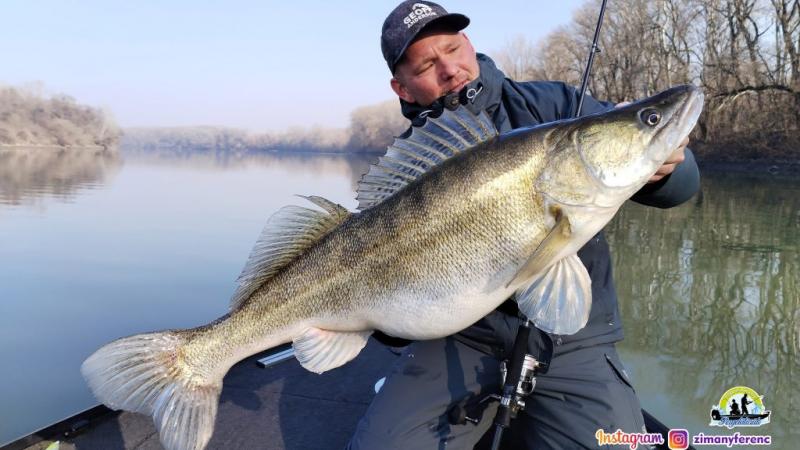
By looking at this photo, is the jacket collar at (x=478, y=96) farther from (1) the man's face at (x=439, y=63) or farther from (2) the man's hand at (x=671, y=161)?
(2) the man's hand at (x=671, y=161)

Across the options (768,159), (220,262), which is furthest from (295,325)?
(768,159)

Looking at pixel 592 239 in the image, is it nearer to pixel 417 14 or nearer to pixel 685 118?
pixel 685 118

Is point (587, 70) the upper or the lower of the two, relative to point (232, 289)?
upper

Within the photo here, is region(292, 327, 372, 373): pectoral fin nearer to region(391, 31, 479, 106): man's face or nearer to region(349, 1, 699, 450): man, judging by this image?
region(349, 1, 699, 450): man

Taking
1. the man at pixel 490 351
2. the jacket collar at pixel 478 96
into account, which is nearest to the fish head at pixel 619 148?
the man at pixel 490 351

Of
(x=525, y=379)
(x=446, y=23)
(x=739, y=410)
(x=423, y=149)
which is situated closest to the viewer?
(x=423, y=149)

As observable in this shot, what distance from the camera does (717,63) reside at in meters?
31.8

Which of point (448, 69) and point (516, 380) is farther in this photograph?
point (448, 69)

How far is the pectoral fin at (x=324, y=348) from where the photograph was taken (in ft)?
7.86

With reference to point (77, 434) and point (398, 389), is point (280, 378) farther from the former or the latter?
point (398, 389)

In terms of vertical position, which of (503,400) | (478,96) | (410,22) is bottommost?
(503,400)

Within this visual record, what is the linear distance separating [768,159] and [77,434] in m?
33.8

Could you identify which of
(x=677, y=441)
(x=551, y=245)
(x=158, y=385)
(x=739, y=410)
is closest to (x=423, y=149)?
(x=551, y=245)

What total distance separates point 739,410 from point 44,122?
87943 mm
